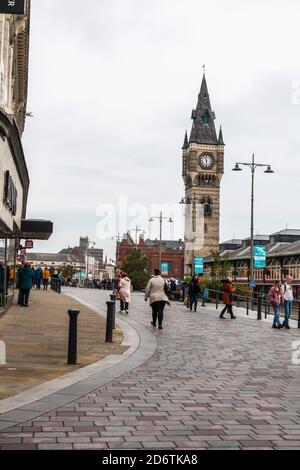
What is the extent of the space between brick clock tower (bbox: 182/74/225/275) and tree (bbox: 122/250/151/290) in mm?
57063

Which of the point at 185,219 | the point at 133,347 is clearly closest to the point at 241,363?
the point at 133,347

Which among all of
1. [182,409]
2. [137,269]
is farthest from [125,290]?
[137,269]

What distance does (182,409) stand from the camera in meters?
6.76

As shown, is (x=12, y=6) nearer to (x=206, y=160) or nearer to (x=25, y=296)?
(x=25, y=296)

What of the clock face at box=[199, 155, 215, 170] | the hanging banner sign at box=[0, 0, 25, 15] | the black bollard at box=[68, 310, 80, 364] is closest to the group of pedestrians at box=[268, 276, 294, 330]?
the black bollard at box=[68, 310, 80, 364]

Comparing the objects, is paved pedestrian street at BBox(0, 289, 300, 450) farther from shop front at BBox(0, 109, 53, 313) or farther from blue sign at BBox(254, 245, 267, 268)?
blue sign at BBox(254, 245, 267, 268)

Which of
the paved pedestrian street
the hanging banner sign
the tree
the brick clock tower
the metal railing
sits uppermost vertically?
the brick clock tower

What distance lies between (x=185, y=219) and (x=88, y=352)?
14222 centimetres

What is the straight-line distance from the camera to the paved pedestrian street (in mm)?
5387

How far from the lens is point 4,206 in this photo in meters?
17.2

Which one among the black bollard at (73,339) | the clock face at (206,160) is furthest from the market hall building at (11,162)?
the clock face at (206,160)

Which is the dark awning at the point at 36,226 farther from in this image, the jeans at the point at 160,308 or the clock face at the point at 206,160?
the clock face at the point at 206,160

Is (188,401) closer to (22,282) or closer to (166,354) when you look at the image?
(166,354)

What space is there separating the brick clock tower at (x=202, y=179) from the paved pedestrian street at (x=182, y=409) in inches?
5174
